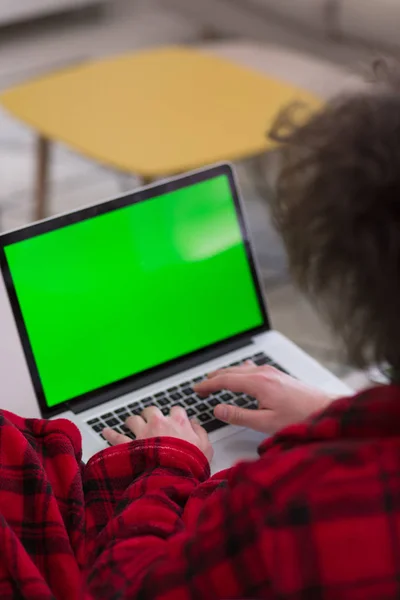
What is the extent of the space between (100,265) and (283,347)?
0.97ft

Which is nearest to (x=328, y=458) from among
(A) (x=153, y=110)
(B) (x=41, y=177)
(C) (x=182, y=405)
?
(C) (x=182, y=405)

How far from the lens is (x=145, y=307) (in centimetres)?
125

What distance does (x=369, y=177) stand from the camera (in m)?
→ 0.62

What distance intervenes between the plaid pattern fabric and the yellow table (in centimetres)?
121

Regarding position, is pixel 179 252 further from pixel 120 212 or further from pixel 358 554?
pixel 358 554

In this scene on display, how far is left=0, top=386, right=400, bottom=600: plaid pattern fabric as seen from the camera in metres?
0.66

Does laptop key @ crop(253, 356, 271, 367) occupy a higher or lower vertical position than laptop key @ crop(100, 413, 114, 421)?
lower

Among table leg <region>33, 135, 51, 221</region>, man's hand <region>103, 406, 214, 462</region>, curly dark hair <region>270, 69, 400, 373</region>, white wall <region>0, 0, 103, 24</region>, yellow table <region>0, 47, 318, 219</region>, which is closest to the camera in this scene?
curly dark hair <region>270, 69, 400, 373</region>

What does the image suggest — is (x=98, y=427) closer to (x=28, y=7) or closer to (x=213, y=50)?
(x=213, y=50)

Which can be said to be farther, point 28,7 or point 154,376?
point 28,7

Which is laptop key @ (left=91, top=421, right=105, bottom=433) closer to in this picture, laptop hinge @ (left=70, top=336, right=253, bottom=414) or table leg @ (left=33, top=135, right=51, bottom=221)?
laptop hinge @ (left=70, top=336, right=253, bottom=414)

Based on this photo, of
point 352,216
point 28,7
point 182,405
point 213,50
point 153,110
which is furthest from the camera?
point 28,7

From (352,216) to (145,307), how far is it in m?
0.65

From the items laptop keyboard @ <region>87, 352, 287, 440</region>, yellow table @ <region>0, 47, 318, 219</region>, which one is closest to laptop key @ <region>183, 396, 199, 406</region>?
laptop keyboard @ <region>87, 352, 287, 440</region>
